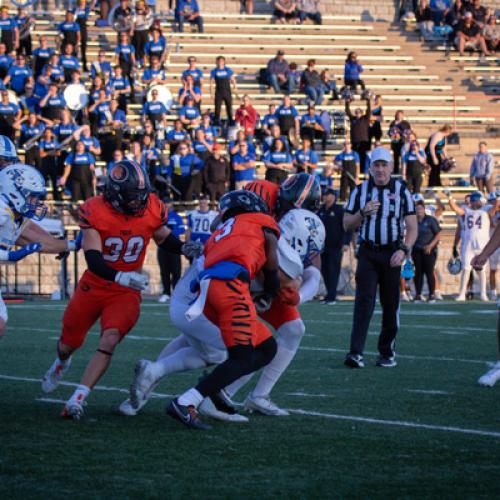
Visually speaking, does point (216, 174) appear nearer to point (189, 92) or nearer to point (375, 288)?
point (189, 92)

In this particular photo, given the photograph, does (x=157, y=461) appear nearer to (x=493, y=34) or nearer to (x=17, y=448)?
(x=17, y=448)

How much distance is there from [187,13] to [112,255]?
856 inches

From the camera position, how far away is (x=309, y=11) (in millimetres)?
29859

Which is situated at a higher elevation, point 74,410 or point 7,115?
point 7,115

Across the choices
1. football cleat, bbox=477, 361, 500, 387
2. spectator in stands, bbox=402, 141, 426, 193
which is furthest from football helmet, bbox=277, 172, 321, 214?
spectator in stands, bbox=402, 141, 426, 193

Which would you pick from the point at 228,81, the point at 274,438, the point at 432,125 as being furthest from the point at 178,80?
the point at 274,438

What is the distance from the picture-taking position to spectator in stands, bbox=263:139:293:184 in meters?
20.2

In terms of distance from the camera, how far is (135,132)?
2184 centimetres

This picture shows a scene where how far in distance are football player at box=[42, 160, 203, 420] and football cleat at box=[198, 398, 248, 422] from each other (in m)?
0.57

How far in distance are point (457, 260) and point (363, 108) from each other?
24.1ft

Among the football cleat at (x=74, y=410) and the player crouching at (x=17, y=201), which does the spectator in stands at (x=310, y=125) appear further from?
the football cleat at (x=74, y=410)

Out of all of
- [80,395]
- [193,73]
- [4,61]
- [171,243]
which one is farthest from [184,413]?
[193,73]

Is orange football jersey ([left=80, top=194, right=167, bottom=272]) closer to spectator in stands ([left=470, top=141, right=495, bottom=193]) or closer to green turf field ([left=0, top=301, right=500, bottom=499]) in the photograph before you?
green turf field ([left=0, top=301, right=500, bottom=499])

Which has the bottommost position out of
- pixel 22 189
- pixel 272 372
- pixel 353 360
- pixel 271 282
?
pixel 353 360
